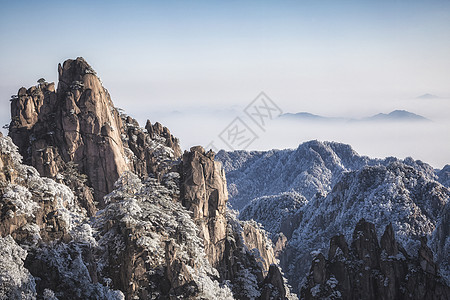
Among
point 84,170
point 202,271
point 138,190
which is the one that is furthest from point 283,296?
point 84,170

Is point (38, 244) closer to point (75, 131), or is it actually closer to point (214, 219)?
point (75, 131)

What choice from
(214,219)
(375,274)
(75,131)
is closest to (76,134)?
(75,131)

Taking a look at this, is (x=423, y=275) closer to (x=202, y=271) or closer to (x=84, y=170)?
(x=202, y=271)

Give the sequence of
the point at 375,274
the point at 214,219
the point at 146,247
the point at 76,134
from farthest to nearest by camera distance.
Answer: the point at 375,274 → the point at 214,219 → the point at 76,134 → the point at 146,247

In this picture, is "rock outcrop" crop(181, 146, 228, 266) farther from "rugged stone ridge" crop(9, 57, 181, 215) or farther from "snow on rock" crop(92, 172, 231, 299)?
"snow on rock" crop(92, 172, 231, 299)

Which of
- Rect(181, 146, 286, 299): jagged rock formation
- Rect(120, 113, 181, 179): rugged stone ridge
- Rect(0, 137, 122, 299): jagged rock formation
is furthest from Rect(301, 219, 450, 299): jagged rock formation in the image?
Rect(0, 137, 122, 299): jagged rock formation
